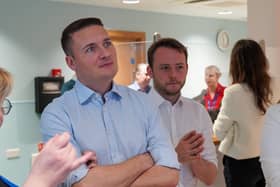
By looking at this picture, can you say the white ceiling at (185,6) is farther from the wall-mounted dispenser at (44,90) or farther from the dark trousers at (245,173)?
the dark trousers at (245,173)

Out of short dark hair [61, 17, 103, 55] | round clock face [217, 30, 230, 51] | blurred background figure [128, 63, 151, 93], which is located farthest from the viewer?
round clock face [217, 30, 230, 51]

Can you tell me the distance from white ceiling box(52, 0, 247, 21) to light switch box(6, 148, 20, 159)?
197 cm

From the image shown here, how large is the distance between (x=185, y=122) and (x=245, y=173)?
1483mm

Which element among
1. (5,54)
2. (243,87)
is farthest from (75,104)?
(5,54)

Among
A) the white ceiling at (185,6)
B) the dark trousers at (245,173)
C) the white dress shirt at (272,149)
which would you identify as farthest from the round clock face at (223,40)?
the white dress shirt at (272,149)

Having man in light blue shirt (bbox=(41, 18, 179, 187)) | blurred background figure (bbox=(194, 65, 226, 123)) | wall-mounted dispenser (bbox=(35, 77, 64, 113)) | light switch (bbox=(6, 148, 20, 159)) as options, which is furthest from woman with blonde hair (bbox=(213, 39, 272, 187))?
light switch (bbox=(6, 148, 20, 159))

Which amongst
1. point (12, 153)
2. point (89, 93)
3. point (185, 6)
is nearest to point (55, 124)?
point (89, 93)

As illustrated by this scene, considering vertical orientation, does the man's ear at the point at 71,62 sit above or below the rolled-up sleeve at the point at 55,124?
above

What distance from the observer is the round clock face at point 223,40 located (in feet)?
25.8

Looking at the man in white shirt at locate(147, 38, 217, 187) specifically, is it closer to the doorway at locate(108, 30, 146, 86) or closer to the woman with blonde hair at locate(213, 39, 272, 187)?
the woman with blonde hair at locate(213, 39, 272, 187)

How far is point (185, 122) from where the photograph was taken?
6.79 feet

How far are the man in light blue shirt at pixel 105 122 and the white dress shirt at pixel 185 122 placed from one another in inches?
9.9

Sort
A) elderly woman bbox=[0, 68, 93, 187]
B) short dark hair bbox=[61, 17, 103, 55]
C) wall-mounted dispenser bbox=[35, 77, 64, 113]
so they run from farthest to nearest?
wall-mounted dispenser bbox=[35, 77, 64, 113], short dark hair bbox=[61, 17, 103, 55], elderly woman bbox=[0, 68, 93, 187]

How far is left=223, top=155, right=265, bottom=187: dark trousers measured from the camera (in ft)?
10.9
